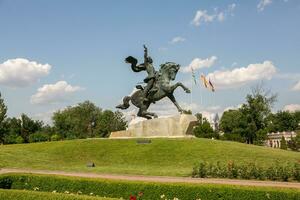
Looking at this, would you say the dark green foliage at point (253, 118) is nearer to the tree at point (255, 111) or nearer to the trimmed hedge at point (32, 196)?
the tree at point (255, 111)

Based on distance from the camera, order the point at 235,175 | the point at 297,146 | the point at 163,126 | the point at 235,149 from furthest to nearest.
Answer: the point at 297,146
the point at 163,126
the point at 235,149
the point at 235,175

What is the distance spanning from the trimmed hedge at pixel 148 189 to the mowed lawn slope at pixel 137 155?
9165 mm

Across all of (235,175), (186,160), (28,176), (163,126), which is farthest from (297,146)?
(28,176)

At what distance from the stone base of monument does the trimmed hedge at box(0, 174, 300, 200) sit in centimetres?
1999

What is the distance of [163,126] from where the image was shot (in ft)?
111

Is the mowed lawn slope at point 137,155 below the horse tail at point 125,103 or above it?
below

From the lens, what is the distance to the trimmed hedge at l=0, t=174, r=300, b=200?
10316mm

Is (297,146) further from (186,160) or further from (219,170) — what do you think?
(219,170)

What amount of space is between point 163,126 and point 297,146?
4188 centimetres

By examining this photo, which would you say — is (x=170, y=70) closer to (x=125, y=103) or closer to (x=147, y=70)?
(x=147, y=70)

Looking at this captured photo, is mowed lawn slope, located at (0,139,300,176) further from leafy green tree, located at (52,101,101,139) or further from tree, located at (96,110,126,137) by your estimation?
leafy green tree, located at (52,101,101,139)

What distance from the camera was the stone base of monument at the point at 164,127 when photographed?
107 ft

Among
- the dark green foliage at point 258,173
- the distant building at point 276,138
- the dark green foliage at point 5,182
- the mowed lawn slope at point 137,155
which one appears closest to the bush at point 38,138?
the mowed lawn slope at point 137,155

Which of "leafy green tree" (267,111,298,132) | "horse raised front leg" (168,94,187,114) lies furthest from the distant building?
"horse raised front leg" (168,94,187,114)
